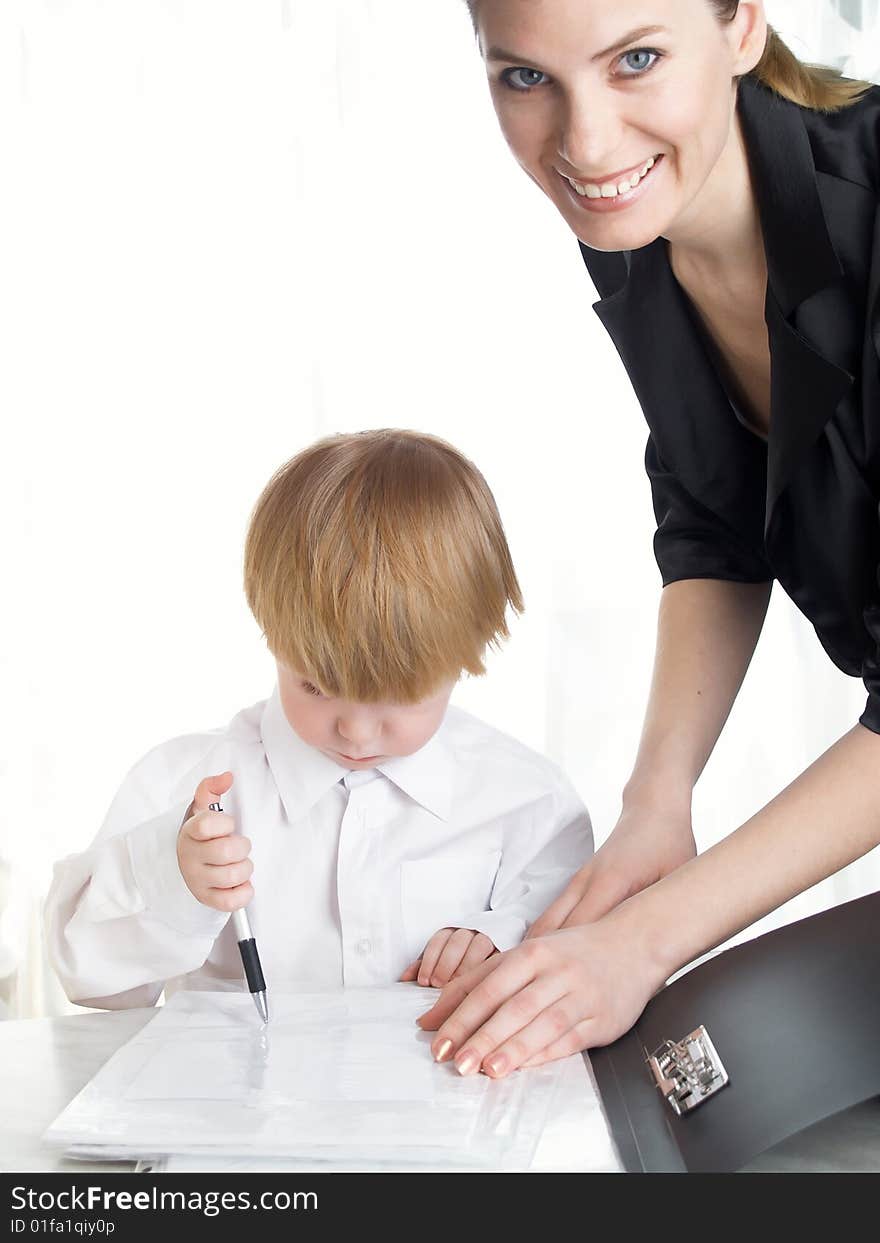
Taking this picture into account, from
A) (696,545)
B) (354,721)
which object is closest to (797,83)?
(696,545)

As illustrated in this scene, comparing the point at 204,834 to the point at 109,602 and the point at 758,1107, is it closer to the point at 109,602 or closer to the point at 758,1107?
the point at 758,1107

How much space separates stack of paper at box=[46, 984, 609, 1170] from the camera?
2.33 feet

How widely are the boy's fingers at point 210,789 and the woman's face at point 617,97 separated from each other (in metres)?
0.52

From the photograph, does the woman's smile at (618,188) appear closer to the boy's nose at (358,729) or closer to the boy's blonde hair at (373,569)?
the boy's blonde hair at (373,569)

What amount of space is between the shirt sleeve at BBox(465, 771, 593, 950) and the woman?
0.38 ft

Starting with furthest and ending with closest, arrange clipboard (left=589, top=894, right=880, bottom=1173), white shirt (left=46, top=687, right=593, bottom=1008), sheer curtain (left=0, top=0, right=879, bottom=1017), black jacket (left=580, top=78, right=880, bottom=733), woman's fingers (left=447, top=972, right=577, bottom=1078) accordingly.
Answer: sheer curtain (left=0, top=0, right=879, bottom=1017) → white shirt (left=46, top=687, right=593, bottom=1008) → black jacket (left=580, top=78, right=880, bottom=733) → woman's fingers (left=447, top=972, right=577, bottom=1078) → clipboard (left=589, top=894, right=880, bottom=1173)

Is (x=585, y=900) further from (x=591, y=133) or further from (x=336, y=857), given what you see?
(x=591, y=133)

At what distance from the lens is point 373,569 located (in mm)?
1118

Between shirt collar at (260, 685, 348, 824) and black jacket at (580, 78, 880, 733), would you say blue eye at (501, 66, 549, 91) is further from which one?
shirt collar at (260, 685, 348, 824)

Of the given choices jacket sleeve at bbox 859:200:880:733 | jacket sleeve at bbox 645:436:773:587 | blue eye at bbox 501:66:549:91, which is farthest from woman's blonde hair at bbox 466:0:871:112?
jacket sleeve at bbox 645:436:773:587

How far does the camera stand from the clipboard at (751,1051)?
693 mm

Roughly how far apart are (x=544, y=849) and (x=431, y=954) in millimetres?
199

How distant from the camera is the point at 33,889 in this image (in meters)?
2.37

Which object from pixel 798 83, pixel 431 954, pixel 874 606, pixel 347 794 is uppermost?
pixel 798 83
